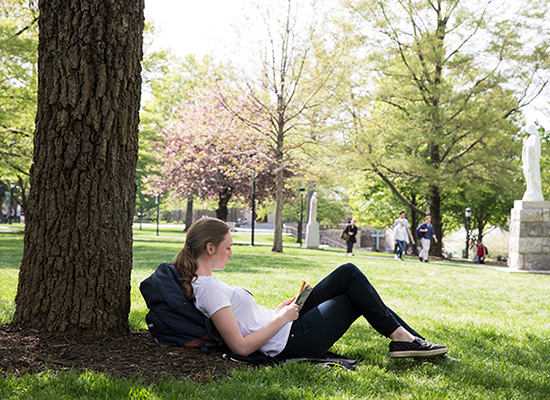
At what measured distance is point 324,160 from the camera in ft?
69.0

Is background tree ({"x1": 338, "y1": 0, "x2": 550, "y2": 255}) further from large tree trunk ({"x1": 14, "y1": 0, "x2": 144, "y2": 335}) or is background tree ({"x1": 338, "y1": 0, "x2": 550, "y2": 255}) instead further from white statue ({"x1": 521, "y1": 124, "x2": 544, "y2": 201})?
large tree trunk ({"x1": 14, "y1": 0, "x2": 144, "y2": 335})

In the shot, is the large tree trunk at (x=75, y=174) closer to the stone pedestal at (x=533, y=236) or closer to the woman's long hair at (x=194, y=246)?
the woman's long hair at (x=194, y=246)

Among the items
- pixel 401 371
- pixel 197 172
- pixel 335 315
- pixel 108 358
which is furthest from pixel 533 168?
pixel 197 172

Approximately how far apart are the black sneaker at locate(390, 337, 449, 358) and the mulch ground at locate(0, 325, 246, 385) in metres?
1.15

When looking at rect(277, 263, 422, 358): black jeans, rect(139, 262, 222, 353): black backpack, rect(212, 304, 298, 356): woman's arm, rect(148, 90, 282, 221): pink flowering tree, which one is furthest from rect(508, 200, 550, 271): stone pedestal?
rect(139, 262, 222, 353): black backpack

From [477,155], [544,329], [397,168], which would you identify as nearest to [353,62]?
[397,168]

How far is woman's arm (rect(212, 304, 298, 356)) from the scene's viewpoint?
3.43 meters

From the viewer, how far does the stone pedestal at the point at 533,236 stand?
16.8m

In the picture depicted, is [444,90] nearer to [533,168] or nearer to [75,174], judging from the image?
[533,168]

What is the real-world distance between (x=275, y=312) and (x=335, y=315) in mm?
434

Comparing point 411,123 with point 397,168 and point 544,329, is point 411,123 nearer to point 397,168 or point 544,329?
point 397,168

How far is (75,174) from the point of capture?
12.2 ft

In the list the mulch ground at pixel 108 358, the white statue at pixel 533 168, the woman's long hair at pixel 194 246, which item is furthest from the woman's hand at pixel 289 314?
the white statue at pixel 533 168

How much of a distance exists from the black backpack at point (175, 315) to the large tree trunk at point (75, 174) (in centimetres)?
37
